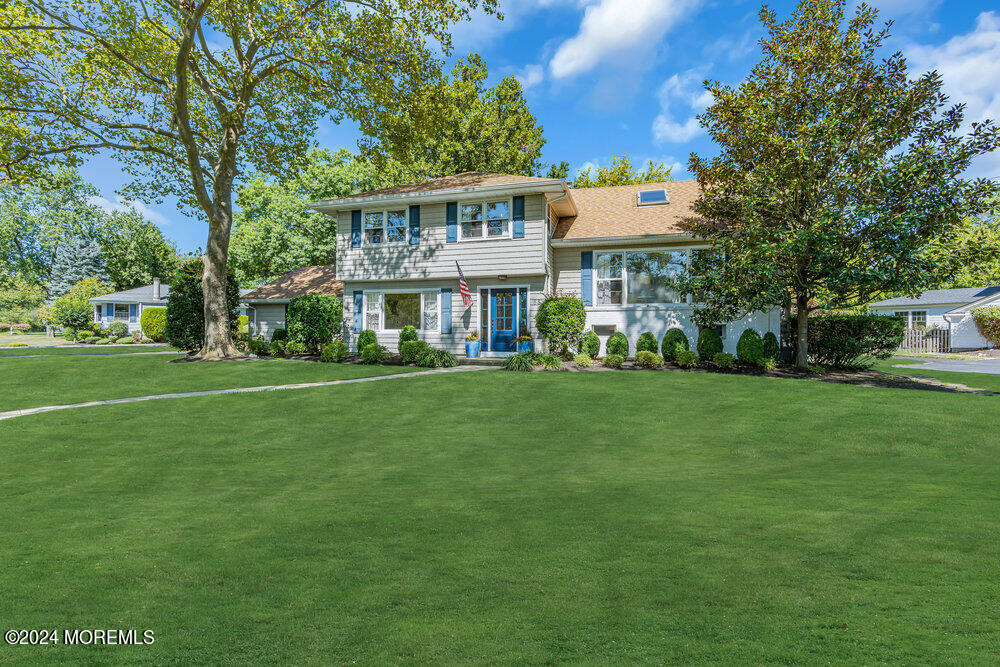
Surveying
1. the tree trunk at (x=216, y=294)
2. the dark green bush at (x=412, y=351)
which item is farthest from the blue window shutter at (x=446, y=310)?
the tree trunk at (x=216, y=294)

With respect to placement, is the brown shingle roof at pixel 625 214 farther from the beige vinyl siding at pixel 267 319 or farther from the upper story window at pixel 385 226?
the beige vinyl siding at pixel 267 319

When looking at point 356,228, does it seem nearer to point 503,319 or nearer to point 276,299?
point 276,299

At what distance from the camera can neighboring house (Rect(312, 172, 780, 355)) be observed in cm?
1844

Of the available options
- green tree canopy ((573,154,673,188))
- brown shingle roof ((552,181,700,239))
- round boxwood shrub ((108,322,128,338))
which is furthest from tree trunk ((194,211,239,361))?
round boxwood shrub ((108,322,128,338))

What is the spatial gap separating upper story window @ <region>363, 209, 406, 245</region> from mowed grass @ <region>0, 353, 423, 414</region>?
5.81 metres

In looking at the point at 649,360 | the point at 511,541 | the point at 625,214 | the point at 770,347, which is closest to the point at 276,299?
the point at 625,214

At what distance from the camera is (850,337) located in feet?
52.0

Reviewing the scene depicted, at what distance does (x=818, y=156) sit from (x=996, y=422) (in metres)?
8.31

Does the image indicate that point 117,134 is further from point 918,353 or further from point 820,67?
point 918,353

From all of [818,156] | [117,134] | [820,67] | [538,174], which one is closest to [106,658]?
[818,156]

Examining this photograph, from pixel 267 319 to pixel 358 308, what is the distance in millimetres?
7361

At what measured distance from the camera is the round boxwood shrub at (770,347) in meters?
16.0

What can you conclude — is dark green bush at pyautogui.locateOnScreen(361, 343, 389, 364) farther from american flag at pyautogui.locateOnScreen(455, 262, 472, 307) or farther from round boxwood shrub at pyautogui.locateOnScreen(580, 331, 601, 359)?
round boxwood shrub at pyautogui.locateOnScreen(580, 331, 601, 359)

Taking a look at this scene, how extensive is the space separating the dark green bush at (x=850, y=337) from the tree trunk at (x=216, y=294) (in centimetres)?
2027
